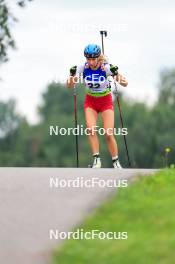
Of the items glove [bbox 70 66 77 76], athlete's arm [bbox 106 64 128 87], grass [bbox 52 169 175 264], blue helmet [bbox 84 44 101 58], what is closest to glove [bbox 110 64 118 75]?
athlete's arm [bbox 106 64 128 87]

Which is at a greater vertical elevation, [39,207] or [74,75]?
[74,75]

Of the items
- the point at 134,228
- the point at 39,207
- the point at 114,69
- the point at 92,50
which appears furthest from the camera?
the point at 114,69

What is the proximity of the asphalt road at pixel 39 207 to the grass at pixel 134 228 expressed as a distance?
0.90 feet

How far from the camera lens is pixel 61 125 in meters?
139

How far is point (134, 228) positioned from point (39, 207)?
2124 mm

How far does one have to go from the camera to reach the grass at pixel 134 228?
38.1 feet

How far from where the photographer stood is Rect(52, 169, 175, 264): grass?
457 inches

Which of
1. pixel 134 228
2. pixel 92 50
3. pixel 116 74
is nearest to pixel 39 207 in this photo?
pixel 134 228

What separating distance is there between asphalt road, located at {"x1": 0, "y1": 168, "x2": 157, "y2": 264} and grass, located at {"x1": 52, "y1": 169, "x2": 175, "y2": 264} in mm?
274

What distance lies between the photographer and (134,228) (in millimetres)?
12680

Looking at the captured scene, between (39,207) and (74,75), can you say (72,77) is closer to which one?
(74,75)

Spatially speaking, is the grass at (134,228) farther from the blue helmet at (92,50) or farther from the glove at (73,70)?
the glove at (73,70)

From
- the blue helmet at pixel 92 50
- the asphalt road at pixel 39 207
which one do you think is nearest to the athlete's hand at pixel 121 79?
the blue helmet at pixel 92 50

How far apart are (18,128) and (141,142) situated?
38919 millimetres
